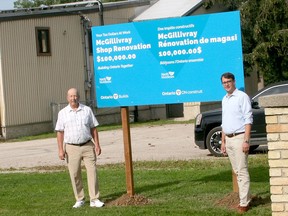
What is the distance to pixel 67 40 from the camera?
131 ft

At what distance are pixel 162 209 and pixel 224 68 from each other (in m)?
2.31

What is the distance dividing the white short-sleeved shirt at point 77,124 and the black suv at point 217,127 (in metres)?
7.89

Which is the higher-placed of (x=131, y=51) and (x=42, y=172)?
(x=131, y=51)

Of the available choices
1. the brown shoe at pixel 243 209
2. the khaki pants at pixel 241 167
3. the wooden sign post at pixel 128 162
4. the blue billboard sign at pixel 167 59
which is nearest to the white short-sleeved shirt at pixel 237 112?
the khaki pants at pixel 241 167

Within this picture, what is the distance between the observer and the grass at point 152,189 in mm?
12180

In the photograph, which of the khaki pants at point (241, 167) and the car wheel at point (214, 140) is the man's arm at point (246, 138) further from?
the car wheel at point (214, 140)

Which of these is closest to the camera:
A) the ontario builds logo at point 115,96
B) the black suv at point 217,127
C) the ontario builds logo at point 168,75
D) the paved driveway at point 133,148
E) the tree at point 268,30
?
the ontario builds logo at point 168,75

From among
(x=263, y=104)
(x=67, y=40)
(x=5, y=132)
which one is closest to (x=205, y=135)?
(x=263, y=104)

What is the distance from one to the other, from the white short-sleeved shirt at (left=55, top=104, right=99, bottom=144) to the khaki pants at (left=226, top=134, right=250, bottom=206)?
2.44 metres

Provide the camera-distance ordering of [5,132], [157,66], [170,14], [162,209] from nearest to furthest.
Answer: [162,209]
[157,66]
[5,132]
[170,14]

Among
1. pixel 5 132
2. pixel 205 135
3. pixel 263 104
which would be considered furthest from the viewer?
pixel 5 132

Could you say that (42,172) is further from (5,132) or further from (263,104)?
(5,132)

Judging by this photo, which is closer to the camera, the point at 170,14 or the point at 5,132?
the point at 5,132

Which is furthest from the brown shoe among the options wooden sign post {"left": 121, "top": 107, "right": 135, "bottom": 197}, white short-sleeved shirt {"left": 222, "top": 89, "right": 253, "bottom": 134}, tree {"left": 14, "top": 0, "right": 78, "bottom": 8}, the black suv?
tree {"left": 14, "top": 0, "right": 78, "bottom": 8}
